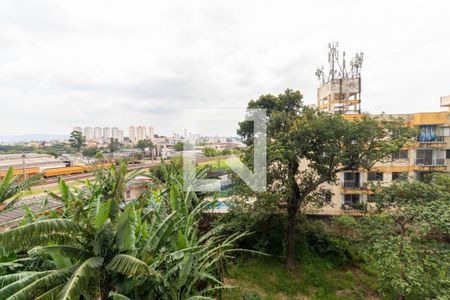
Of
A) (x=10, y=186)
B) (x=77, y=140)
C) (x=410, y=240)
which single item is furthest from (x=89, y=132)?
(x=410, y=240)

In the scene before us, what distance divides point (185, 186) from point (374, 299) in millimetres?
6376

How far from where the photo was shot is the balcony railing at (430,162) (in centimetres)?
1216

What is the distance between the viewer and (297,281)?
739 cm

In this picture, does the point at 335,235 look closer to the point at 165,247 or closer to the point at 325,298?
the point at 325,298

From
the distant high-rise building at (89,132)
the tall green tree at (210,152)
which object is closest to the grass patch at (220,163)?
the tall green tree at (210,152)

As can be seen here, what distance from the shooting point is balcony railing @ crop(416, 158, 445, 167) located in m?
12.2

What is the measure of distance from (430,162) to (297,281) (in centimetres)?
1044

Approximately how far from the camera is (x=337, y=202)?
498 inches

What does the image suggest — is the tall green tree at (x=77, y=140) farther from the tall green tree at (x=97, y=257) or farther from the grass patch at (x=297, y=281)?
the tall green tree at (x=97, y=257)

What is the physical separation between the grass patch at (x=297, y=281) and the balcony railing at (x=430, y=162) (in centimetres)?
788

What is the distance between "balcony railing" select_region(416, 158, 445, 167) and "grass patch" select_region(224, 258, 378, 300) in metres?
7.88

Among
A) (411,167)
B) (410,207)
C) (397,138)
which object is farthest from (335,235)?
(411,167)

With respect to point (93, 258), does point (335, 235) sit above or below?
below

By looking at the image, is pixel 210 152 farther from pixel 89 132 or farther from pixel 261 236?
pixel 89 132
